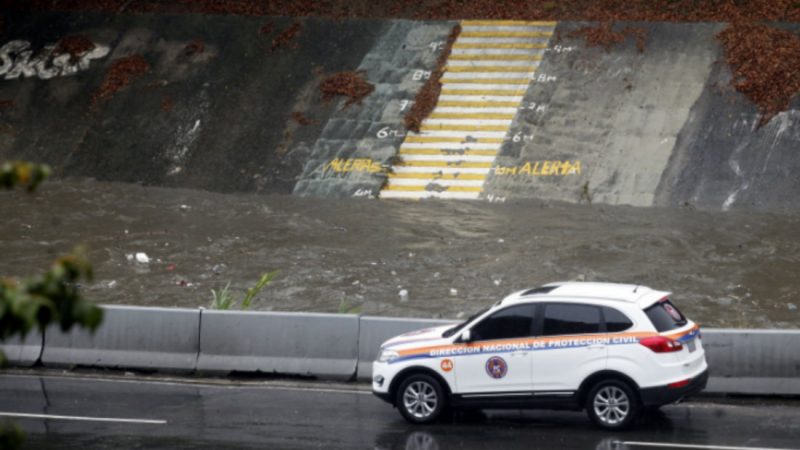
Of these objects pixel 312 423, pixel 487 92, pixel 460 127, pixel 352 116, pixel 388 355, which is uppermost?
pixel 487 92

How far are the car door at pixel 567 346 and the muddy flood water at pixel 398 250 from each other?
526 centimetres

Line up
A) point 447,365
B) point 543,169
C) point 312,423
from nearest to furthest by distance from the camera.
→ point 447,365
point 312,423
point 543,169

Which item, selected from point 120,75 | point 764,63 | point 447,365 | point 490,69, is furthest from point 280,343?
point 120,75

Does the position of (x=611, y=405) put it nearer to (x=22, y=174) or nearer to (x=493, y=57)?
(x=22, y=174)

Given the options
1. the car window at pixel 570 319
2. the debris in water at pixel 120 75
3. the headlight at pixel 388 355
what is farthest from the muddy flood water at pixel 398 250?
the car window at pixel 570 319

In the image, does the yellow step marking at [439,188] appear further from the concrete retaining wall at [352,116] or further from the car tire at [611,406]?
the car tire at [611,406]

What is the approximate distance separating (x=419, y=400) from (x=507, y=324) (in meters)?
1.34

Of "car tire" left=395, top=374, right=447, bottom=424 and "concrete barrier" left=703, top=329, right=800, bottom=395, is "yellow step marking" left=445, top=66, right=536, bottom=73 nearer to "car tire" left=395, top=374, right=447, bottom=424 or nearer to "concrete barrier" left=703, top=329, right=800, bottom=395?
"concrete barrier" left=703, top=329, right=800, bottom=395

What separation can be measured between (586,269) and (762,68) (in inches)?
325

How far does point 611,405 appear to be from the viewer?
1261 centimetres

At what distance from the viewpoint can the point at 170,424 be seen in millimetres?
13328

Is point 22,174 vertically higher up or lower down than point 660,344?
higher up

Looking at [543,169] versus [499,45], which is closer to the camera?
[543,169]

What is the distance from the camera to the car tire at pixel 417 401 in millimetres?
13234
